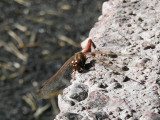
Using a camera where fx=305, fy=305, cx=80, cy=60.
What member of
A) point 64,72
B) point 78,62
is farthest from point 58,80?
point 78,62

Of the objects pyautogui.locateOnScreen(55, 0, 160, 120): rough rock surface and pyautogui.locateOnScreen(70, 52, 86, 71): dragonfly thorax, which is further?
pyautogui.locateOnScreen(70, 52, 86, 71): dragonfly thorax

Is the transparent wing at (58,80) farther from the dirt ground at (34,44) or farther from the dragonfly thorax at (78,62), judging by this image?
the dirt ground at (34,44)

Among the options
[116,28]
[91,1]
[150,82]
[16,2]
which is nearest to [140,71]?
[150,82]

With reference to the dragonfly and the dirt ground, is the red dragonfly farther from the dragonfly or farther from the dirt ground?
the dirt ground

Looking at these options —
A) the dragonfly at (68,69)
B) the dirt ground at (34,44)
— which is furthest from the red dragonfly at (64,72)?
the dirt ground at (34,44)

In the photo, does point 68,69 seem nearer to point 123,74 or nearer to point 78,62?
point 78,62

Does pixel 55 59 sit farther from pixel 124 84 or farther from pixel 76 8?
pixel 124 84

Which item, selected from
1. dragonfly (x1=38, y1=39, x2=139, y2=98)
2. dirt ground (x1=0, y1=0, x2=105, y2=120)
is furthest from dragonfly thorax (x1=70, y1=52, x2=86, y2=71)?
dirt ground (x1=0, y1=0, x2=105, y2=120)
